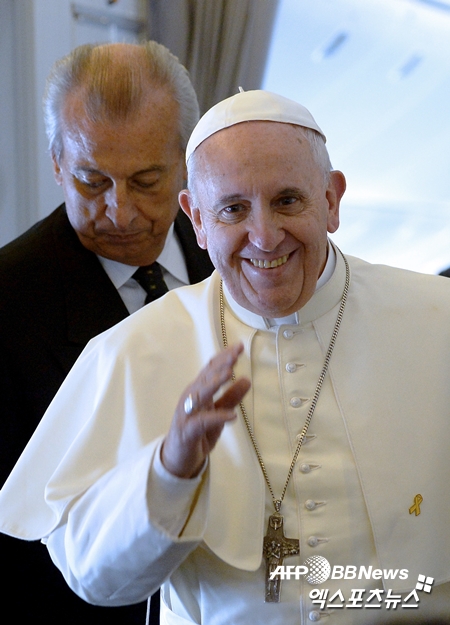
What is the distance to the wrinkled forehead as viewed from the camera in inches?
77.8

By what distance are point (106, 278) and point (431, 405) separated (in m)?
1.35

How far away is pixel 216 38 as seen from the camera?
544 centimetres

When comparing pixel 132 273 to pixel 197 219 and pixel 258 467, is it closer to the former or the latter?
pixel 197 219

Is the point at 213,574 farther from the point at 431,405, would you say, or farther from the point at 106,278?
the point at 106,278

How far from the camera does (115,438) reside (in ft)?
6.70

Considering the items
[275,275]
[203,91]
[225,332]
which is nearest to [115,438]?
[225,332]

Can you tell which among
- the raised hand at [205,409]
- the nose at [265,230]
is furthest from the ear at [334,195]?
the raised hand at [205,409]

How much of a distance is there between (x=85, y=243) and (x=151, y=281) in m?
0.27

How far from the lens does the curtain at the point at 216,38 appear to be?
5301 mm

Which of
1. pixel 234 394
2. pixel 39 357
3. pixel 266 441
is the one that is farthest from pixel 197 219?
pixel 39 357

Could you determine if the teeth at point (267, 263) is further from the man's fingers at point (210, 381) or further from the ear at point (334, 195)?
the man's fingers at point (210, 381)

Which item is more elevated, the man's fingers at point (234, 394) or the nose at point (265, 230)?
the nose at point (265, 230)

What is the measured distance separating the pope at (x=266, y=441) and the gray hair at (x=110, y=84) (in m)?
0.85

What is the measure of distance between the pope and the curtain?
3.46 m
